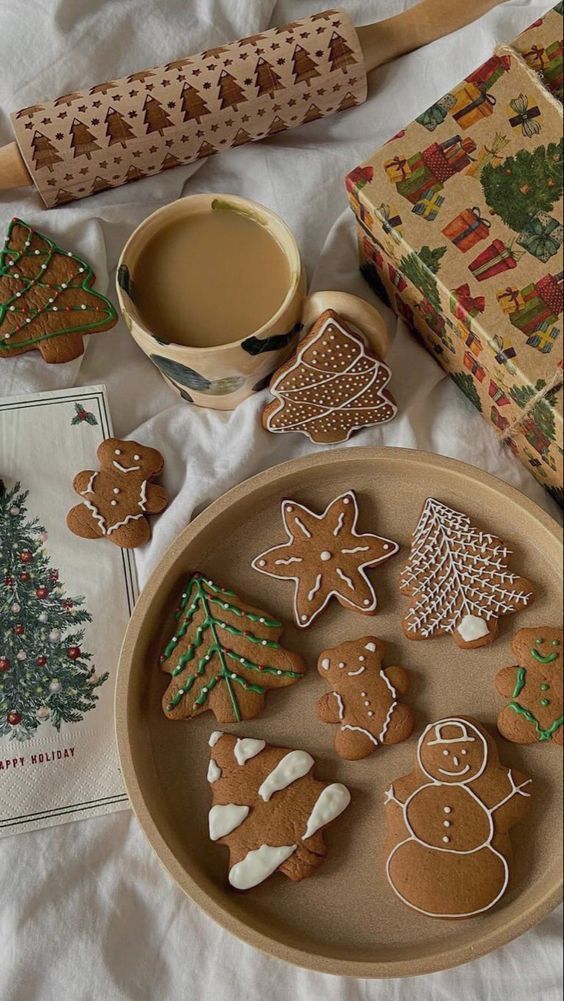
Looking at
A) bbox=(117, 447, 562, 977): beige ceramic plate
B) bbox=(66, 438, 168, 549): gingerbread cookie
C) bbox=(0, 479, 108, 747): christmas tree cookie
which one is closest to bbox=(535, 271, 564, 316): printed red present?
bbox=(117, 447, 562, 977): beige ceramic plate

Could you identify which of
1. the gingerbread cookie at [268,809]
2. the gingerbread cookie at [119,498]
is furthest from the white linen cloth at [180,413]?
the gingerbread cookie at [268,809]

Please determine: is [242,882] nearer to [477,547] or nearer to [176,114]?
[477,547]

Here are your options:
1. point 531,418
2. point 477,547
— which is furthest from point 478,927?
point 531,418

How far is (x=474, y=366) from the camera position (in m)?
0.77

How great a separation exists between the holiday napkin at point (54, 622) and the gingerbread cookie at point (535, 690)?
0.35m

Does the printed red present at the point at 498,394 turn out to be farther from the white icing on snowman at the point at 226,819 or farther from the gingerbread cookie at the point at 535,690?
the white icing on snowman at the point at 226,819

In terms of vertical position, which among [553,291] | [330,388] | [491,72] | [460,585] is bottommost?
[460,585]

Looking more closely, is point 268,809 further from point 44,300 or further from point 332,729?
point 44,300

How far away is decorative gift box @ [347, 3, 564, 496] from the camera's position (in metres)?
0.70

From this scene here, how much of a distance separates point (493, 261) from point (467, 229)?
1.4 inches

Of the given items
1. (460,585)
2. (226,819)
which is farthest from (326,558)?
(226,819)

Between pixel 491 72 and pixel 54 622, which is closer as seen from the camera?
pixel 491 72

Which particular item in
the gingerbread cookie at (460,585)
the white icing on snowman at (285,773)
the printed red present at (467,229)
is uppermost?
the printed red present at (467,229)

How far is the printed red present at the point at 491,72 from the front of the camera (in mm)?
731
